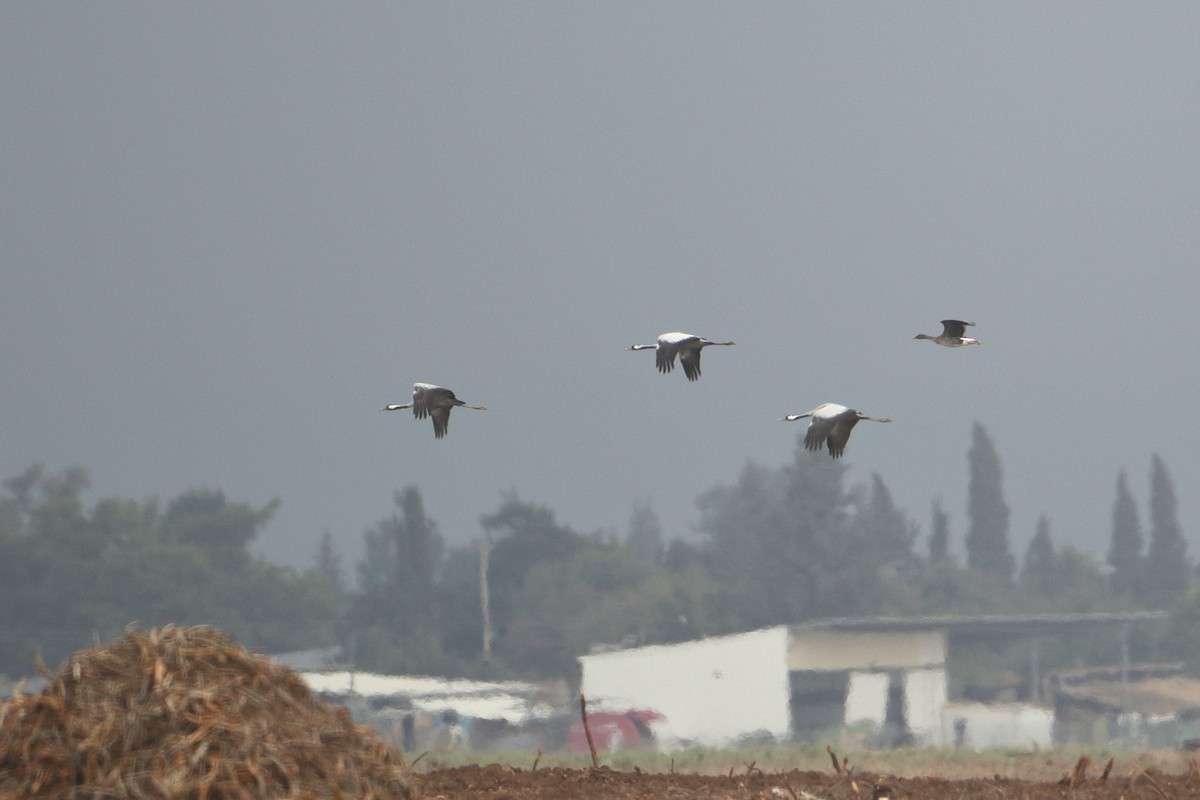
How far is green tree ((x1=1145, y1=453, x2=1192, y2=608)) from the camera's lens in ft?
335

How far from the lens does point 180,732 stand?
8.00m

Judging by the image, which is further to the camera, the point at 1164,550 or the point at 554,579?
the point at 1164,550

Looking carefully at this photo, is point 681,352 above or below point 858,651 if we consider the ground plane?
above

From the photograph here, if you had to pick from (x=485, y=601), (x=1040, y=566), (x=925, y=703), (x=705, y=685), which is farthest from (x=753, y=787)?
(x=1040, y=566)

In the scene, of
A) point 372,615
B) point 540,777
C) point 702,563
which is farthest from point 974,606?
point 540,777

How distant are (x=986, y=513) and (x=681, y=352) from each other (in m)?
94.8

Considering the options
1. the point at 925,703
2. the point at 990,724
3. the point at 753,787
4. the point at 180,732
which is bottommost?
the point at 990,724

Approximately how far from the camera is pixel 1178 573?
10306cm

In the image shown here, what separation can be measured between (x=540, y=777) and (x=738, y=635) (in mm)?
43998

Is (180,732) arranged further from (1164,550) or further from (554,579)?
(1164,550)

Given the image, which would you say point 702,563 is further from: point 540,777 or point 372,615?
point 540,777

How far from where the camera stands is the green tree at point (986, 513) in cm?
10638

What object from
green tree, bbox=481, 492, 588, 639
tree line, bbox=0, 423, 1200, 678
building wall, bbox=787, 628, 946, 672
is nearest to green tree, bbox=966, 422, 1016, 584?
tree line, bbox=0, 423, 1200, 678

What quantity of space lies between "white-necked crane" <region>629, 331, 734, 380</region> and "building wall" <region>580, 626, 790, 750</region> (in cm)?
3263
